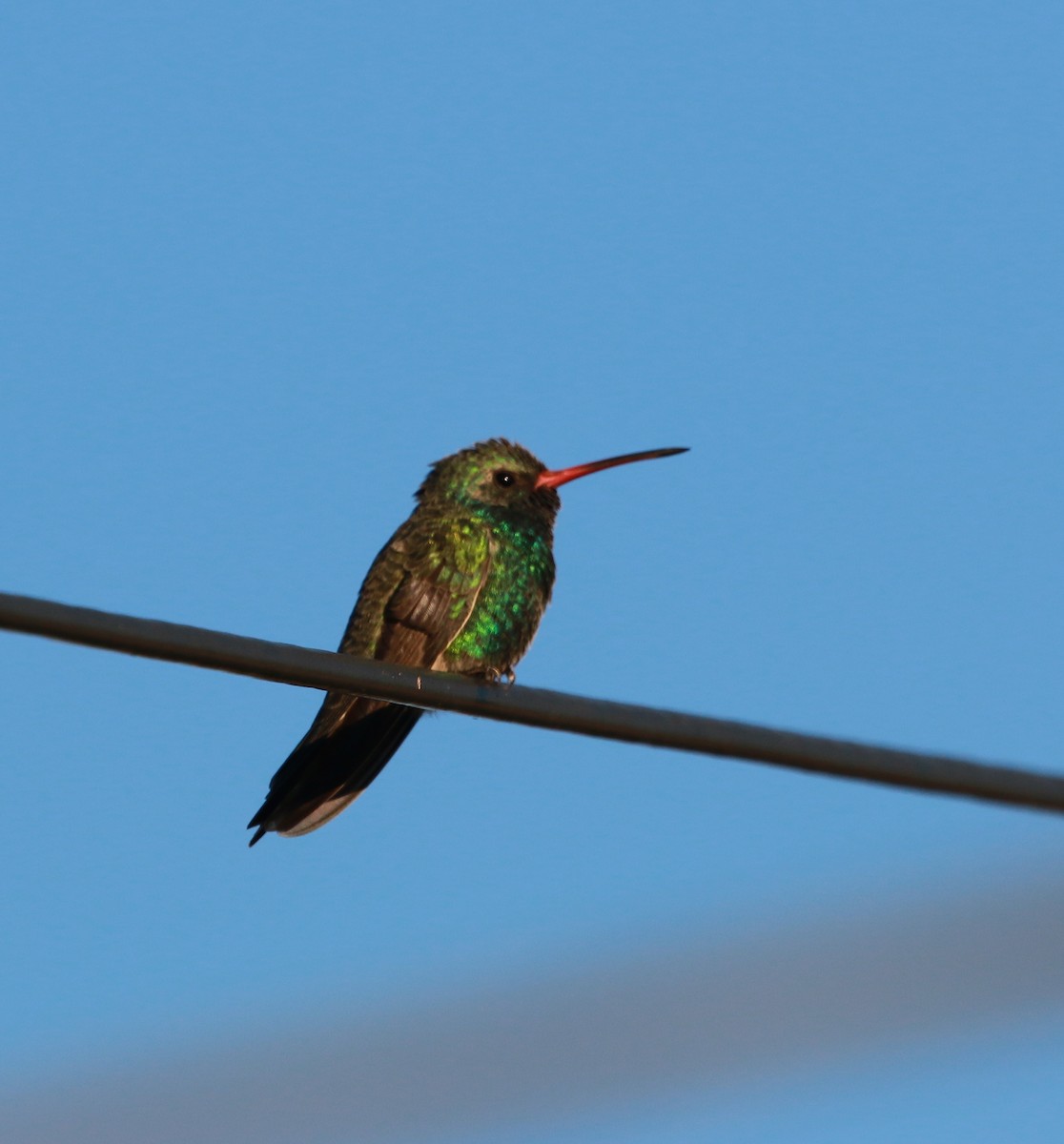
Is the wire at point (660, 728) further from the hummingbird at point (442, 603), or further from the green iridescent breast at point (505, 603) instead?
the green iridescent breast at point (505, 603)

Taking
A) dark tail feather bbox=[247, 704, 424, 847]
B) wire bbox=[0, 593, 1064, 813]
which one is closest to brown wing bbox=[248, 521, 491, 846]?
dark tail feather bbox=[247, 704, 424, 847]

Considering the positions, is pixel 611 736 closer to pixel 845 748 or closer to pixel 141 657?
pixel 845 748

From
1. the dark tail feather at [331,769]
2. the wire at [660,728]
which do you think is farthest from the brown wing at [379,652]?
the wire at [660,728]

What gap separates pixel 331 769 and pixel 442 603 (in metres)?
0.80

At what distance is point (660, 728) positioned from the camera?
3926 millimetres

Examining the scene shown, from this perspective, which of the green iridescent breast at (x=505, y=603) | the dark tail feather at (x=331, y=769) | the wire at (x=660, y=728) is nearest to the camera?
the wire at (x=660, y=728)

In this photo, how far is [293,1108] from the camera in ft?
18.0

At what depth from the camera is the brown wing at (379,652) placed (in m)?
6.71

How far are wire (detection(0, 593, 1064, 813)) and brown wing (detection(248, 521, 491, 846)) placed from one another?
252cm

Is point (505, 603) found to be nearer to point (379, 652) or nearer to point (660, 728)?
point (379, 652)

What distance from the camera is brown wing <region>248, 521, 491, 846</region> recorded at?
264 inches

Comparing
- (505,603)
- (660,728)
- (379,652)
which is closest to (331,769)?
(379,652)

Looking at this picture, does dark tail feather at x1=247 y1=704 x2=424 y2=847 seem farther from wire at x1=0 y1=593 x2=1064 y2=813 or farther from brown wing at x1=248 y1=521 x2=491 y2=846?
wire at x1=0 y1=593 x2=1064 y2=813

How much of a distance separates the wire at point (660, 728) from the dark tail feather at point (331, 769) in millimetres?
2676
